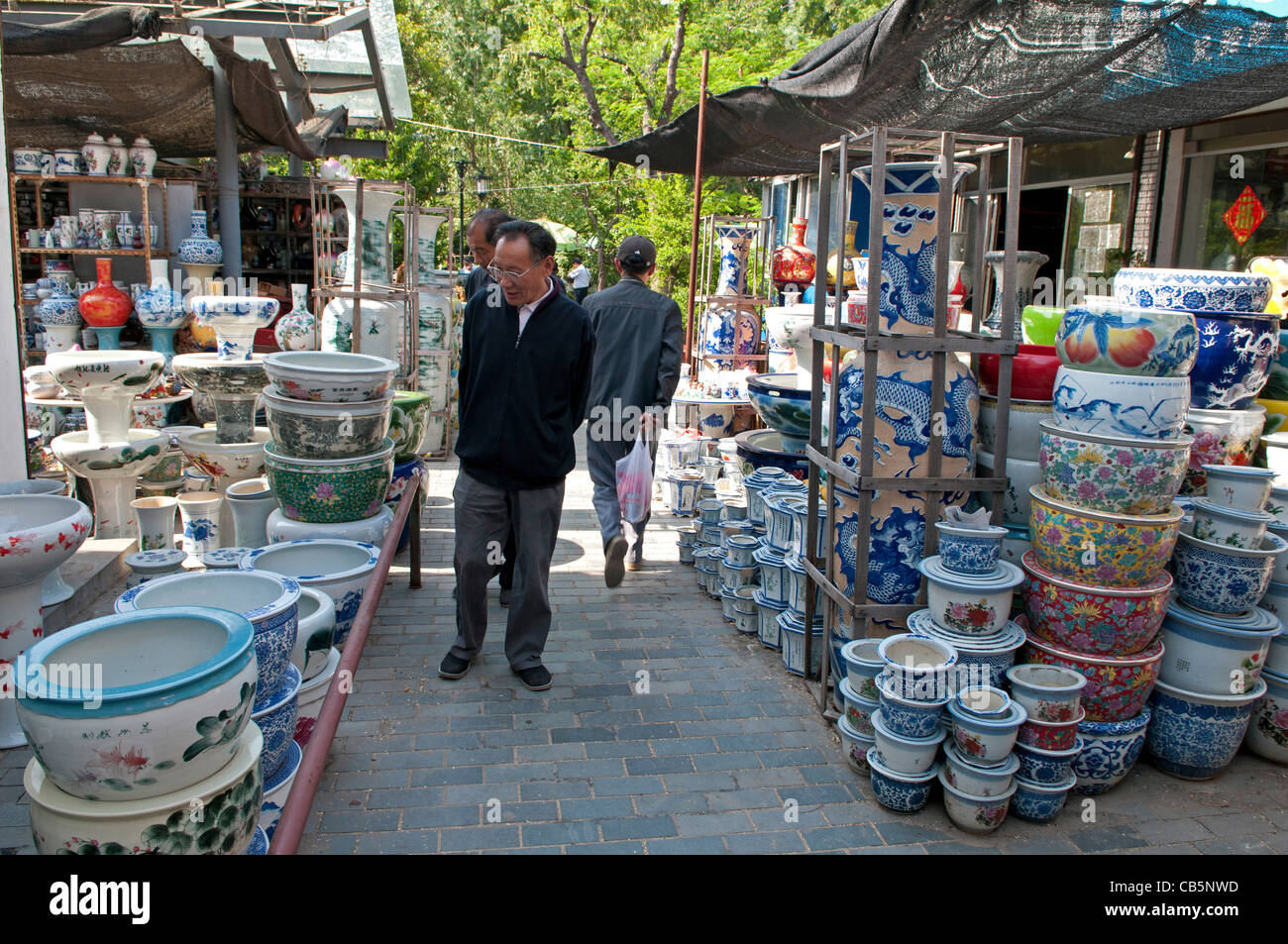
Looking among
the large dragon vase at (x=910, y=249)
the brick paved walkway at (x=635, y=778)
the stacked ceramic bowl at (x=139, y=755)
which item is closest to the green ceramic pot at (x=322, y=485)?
the brick paved walkway at (x=635, y=778)

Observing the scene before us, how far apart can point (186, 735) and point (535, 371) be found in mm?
2116

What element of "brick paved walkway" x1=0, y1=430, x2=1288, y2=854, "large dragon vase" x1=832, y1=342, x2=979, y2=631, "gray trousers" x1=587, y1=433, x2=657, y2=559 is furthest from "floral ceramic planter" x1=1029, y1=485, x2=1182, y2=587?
"gray trousers" x1=587, y1=433, x2=657, y2=559

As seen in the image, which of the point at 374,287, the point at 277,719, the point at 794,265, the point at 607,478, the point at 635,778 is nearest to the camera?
the point at 277,719

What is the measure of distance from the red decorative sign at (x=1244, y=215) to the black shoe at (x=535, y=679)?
6116 millimetres

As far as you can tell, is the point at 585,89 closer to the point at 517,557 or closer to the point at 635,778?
the point at 517,557

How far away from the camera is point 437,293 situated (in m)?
8.00

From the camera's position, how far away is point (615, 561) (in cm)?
508

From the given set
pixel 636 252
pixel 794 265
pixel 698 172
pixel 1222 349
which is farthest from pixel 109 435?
pixel 794 265

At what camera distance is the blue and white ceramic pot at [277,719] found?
2500 millimetres

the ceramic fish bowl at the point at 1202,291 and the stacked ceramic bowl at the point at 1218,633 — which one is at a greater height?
the ceramic fish bowl at the point at 1202,291

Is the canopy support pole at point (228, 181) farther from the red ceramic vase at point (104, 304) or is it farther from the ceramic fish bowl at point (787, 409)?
the ceramic fish bowl at point (787, 409)

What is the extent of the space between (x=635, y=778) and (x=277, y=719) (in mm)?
1237

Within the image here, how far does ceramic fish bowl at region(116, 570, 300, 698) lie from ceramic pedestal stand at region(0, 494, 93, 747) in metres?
0.64
